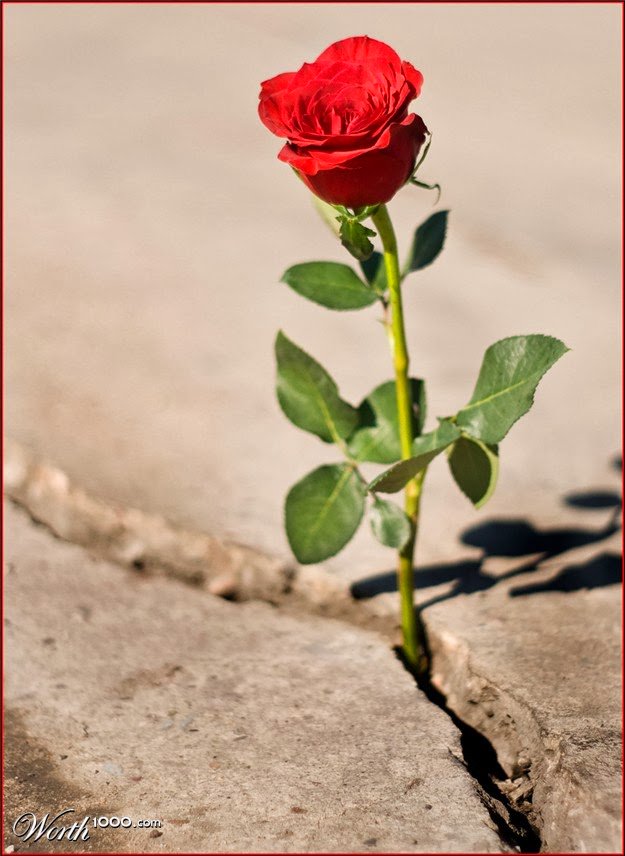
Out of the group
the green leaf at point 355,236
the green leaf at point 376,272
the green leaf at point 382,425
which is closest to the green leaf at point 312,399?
the green leaf at point 382,425

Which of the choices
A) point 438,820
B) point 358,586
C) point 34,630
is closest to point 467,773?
point 438,820

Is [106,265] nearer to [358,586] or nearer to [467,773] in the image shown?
[358,586]

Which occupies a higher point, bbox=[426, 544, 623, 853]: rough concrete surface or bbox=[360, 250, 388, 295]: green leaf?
bbox=[360, 250, 388, 295]: green leaf

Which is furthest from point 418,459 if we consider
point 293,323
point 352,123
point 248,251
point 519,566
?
point 248,251

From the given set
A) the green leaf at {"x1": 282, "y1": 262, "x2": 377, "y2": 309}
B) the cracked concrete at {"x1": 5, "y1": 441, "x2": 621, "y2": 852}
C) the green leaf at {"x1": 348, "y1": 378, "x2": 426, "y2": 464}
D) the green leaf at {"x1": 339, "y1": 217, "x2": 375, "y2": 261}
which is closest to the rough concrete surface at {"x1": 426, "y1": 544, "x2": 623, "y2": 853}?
the cracked concrete at {"x1": 5, "y1": 441, "x2": 621, "y2": 852}

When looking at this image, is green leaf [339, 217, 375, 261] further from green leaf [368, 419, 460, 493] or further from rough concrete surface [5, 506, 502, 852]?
rough concrete surface [5, 506, 502, 852]

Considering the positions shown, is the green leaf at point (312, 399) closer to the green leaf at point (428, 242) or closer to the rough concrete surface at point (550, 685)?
the green leaf at point (428, 242)
